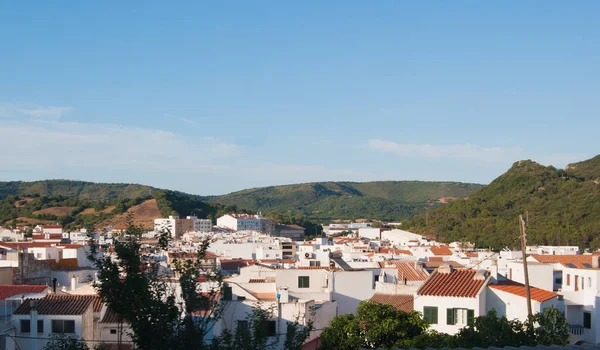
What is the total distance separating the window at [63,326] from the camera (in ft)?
74.4

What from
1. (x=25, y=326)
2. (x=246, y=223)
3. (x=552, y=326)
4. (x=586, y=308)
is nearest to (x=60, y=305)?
(x=25, y=326)

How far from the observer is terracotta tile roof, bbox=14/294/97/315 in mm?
22781

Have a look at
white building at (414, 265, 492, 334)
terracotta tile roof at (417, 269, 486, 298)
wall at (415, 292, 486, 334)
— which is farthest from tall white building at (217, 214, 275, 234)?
wall at (415, 292, 486, 334)

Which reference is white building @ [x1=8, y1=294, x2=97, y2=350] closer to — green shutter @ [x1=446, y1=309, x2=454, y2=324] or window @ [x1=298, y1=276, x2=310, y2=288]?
window @ [x1=298, y1=276, x2=310, y2=288]

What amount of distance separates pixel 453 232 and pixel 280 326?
282 feet

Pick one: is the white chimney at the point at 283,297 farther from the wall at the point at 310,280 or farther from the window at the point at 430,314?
the window at the point at 430,314

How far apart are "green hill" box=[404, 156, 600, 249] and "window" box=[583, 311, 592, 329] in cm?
5252

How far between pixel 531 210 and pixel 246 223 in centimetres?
6021

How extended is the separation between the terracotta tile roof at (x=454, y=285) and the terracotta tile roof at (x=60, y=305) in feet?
34.2

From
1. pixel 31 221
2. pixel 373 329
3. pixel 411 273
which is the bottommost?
pixel 373 329

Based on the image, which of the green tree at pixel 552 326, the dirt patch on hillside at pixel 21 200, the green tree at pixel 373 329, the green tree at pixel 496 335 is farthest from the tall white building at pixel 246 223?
the green tree at pixel 496 335

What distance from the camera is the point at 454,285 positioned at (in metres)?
24.9

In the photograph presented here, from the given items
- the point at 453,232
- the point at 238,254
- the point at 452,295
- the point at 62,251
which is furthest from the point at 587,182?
the point at 452,295

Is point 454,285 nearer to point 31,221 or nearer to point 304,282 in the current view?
point 304,282
